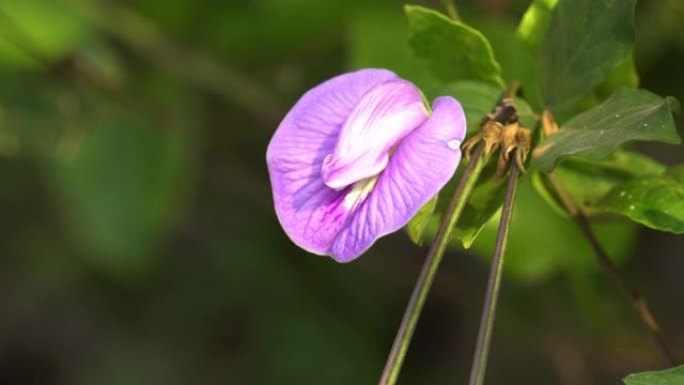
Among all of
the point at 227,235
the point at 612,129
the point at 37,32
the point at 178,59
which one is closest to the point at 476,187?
the point at 612,129

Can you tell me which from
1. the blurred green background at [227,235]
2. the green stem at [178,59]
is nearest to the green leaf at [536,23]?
the blurred green background at [227,235]

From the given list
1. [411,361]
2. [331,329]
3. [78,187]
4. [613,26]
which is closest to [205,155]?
[78,187]

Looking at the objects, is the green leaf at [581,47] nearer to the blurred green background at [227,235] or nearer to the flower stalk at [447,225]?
the flower stalk at [447,225]

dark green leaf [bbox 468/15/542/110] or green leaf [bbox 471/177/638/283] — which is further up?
dark green leaf [bbox 468/15/542/110]

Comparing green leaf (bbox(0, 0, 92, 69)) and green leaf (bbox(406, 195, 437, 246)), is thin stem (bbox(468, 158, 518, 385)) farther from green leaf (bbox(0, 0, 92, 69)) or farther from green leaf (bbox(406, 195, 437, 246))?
green leaf (bbox(0, 0, 92, 69))

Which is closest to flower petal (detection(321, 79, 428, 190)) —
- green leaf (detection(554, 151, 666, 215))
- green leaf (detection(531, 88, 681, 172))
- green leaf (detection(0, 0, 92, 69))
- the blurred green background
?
green leaf (detection(531, 88, 681, 172))

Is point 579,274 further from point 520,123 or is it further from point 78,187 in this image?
point 78,187
